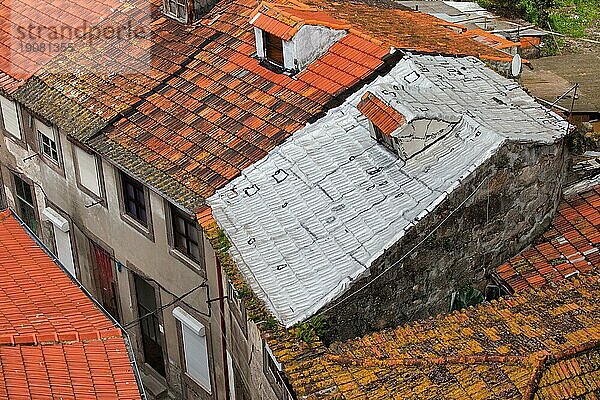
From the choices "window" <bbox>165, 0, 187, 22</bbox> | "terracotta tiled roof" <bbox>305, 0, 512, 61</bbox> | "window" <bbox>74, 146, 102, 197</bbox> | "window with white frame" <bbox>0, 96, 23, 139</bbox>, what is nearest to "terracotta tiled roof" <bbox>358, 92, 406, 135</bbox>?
"terracotta tiled roof" <bbox>305, 0, 512, 61</bbox>

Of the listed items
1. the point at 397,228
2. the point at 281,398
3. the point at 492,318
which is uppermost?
the point at 397,228

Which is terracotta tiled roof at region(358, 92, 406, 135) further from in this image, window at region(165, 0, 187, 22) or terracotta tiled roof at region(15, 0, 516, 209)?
window at region(165, 0, 187, 22)

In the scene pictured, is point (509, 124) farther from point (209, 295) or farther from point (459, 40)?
point (209, 295)

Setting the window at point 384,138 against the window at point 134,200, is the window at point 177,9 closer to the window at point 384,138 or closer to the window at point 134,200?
the window at point 134,200

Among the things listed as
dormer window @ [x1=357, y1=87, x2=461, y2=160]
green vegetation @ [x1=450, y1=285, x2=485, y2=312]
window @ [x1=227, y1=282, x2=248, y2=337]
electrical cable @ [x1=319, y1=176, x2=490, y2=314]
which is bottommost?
window @ [x1=227, y1=282, x2=248, y2=337]

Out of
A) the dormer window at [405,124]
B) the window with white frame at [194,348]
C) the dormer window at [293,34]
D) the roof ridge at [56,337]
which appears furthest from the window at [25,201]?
the dormer window at [405,124]

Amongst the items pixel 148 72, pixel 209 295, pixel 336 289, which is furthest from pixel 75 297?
pixel 148 72
